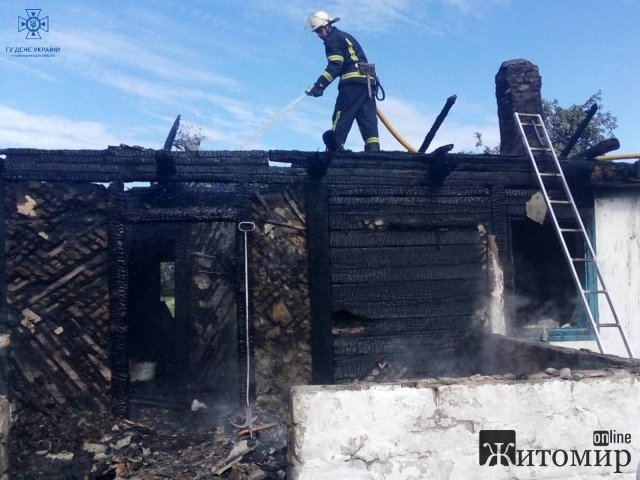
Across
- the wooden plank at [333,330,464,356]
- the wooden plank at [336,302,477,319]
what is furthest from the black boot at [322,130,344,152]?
the wooden plank at [333,330,464,356]

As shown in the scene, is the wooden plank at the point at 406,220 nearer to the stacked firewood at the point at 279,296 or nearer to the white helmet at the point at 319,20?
the stacked firewood at the point at 279,296

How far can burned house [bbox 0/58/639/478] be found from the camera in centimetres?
557

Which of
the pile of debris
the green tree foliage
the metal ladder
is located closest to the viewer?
the pile of debris

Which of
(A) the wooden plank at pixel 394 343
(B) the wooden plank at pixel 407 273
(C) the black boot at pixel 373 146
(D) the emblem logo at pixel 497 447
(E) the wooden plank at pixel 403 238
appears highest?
(C) the black boot at pixel 373 146

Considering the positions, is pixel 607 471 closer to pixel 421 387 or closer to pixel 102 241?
pixel 421 387

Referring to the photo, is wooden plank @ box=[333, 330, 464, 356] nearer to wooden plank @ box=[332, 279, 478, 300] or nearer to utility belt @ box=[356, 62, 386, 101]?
wooden plank @ box=[332, 279, 478, 300]

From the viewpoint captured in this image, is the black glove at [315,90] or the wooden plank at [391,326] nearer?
the wooden plank at [391,326]

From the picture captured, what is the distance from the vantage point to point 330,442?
10.5 feet

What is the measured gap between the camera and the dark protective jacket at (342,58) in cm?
709

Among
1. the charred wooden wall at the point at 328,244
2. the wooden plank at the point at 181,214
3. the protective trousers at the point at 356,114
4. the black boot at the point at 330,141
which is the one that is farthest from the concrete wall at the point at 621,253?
the wooden plank at the point at 181,214

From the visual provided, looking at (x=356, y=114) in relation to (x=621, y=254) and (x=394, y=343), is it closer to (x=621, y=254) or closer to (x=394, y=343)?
(x=394, y=343)

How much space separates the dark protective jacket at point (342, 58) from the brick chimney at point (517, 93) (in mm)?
2058

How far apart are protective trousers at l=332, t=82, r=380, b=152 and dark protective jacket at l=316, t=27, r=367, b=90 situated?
117mm

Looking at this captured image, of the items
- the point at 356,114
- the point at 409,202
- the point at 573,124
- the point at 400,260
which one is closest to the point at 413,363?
the point at 400,260
